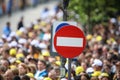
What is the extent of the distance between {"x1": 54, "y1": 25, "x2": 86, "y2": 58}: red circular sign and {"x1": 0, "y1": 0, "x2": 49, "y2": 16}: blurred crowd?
32.3 meters

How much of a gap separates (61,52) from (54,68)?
383 centimetres

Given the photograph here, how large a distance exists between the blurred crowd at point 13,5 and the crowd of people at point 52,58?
15.1 metres

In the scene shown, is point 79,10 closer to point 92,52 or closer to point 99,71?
point 92,52

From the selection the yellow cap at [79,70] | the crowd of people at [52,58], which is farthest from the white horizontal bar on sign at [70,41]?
the yellow cap at [79,70]

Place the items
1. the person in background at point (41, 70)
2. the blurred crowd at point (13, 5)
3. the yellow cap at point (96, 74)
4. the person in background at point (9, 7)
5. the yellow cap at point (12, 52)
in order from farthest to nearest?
the blurred crowd at point (13, 5) → the person in background at point (9, 7) → the yellow cap at point (12, 52) → the person in background at point (41, 70) → the yellow cap at point (96, 74)

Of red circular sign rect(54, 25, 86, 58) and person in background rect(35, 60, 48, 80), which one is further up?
red circular sign rect(54, 25, 86, 58)

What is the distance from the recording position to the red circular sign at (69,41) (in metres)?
16.7

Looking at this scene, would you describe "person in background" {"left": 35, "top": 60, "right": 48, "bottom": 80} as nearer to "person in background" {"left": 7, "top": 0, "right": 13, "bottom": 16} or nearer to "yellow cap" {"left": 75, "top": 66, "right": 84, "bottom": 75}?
"yellow cap" {"left": 75, "top": 66, "right": 84, "bottom": 75}

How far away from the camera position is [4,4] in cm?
5134

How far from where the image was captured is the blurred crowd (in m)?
49.6

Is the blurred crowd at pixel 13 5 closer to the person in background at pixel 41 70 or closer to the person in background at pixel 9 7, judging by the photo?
the person in background at pixel 9 7

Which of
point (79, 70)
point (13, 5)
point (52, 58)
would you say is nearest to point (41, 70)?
point (79, 70)

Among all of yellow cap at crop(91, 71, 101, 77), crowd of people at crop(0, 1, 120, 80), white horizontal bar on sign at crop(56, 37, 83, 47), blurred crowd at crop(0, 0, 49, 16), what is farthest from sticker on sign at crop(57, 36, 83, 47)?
blurred crowd at crop(0, 0, 49, 16)

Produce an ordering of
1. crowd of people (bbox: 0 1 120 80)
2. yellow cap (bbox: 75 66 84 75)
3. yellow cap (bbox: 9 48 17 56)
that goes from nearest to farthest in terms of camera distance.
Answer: crowd of people (bbox: 0 1 120 80), yellow cap (bbox: 75 66 84 75), yellow cap (bbox: 9 48 17 56)
